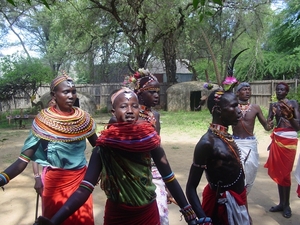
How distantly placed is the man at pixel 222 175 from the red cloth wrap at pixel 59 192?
1.00 metres

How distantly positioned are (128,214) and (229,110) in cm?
120

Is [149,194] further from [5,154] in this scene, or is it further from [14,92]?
[14,92]

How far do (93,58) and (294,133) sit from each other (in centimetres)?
1893

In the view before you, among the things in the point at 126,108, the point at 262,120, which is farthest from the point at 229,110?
the point at 262,120

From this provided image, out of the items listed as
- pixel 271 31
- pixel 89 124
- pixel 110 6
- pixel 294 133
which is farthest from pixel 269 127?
pixel 271 31

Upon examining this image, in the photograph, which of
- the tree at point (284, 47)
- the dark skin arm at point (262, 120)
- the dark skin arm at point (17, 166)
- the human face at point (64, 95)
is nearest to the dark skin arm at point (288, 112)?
the dark skin arm at point (262, 120)

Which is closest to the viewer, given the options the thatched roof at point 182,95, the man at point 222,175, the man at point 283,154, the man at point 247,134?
the man at point 222,175

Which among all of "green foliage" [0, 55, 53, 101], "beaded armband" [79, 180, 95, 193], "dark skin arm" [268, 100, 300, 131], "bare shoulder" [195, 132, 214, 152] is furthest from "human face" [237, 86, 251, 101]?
"green foliage" [0, 55, 53, 101]

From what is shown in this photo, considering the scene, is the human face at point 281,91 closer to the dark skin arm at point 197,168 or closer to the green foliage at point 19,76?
the dark skin arm at point 197,168

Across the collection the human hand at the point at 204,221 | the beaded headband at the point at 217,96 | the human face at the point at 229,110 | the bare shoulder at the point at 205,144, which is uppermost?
the beaded headband at the point at 217,96

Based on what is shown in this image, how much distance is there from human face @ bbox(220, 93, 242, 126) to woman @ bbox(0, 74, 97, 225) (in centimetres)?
135

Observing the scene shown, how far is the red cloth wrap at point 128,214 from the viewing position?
2168mm

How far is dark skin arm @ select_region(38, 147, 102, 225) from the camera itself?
1971mm

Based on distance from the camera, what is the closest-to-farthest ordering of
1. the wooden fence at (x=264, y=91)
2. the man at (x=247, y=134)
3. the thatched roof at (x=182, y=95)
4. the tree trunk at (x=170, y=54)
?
the man at (x=247, y=134), the wooden fence at (x=264, y=91), the tree trunk at (x=170, y=54), the thatched roof at (x=182, y=95)
